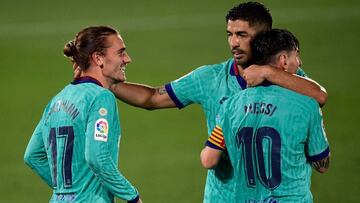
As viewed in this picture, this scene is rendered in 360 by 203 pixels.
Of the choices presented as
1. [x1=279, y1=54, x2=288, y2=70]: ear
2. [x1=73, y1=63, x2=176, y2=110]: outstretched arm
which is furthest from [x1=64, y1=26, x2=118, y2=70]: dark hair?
[x1=279, y1=54, x2=288, y2=70]: ear

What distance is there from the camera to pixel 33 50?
12.0 metres

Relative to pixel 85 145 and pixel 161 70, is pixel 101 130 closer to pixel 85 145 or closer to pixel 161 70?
pixel 85 145

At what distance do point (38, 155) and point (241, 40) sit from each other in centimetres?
144

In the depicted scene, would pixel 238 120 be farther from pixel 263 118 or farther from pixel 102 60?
pixel 102 60

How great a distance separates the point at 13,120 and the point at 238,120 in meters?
5.54

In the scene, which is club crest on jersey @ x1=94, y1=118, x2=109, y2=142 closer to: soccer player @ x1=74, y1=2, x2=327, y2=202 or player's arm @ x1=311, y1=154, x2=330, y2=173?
soccer player @ x1=74, y1=2, x2=327, y2=202

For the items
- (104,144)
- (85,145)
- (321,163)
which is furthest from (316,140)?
(85,145)

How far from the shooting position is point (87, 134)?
5000 millimetres

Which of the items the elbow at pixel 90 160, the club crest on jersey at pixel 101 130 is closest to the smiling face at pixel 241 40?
the club crest on jersey at pixel 101 130

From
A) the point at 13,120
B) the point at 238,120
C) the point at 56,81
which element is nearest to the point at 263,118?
the point at 238,120

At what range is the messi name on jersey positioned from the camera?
4969mm

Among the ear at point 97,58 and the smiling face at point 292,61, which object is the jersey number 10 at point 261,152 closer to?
the smiling face at point 292,61

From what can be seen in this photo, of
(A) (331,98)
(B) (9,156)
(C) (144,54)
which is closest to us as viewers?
(B) (9,156)

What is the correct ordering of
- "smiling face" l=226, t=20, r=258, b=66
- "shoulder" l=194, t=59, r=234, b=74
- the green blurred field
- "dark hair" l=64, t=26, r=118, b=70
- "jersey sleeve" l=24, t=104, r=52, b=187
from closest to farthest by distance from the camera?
"dark hair" l=64, t=26, r=118, b=70 < "jersey sleeve" l=24, t=104, r=52, b=187 < "smiling face" l=226, t=20, r=258, b=66 < "shoulder" l=194, t=59, r=234, b=74 < the green blurred field
